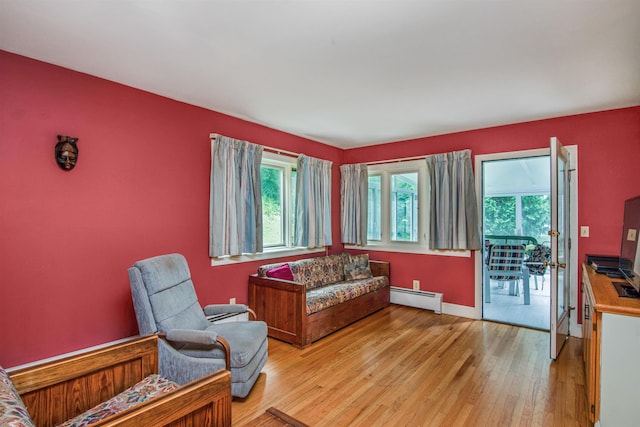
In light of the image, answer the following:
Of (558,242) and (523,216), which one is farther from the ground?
(523,216)

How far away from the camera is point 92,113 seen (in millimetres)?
2562

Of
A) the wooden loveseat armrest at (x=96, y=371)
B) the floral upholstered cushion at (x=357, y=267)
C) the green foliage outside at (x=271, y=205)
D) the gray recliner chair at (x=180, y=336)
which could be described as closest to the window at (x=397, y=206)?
the floral upholstered cushion at (x=357, y=267)

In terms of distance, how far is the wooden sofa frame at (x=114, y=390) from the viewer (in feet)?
3.84

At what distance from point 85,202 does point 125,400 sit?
5.41 ft

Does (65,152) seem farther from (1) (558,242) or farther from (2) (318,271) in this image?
(1) (558,242)

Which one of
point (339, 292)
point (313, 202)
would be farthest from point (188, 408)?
point (313, 202)

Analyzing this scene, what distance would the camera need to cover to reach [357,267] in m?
4.64

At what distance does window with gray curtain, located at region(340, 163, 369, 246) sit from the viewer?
16.3 ft

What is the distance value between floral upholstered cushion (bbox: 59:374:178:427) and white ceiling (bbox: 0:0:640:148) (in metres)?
2.00

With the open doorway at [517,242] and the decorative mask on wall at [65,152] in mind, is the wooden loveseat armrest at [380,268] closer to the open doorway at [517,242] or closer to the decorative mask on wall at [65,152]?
the open doorway at [517,242]

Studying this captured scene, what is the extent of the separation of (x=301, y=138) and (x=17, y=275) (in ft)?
10.8

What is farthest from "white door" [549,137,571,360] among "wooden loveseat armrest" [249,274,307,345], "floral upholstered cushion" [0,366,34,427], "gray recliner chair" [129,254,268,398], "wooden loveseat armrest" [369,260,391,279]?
"floral upholstered cushion" [0,366,34,427]

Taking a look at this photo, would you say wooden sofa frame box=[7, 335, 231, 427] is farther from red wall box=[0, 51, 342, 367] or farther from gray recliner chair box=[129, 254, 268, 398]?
red wall box=[0, 51, 342, 367]

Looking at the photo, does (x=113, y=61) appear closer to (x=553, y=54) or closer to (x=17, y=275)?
(x=17, y=275)
